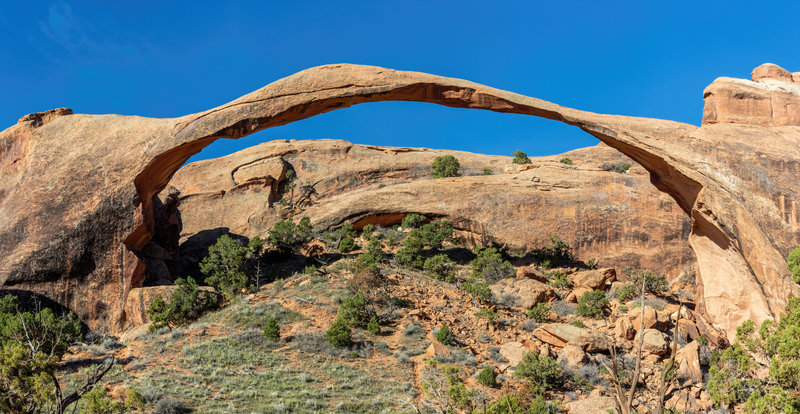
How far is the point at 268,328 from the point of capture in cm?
1756

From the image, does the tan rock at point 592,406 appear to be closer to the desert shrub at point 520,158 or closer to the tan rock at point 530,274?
the tan rock at point 530,274

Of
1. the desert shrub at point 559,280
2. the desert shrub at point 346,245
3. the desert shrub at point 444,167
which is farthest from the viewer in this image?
the desert shrub at point 444,167

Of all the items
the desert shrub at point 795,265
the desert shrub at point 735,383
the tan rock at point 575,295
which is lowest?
the tan rock at point 575,295

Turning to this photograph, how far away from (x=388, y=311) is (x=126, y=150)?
34.8 feet

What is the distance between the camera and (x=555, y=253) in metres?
30.4

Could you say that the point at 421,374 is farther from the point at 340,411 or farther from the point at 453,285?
the point at 453,285

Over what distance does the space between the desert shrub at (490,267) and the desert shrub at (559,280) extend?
198cm

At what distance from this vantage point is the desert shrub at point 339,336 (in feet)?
55.5

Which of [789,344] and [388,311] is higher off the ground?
[789,344]

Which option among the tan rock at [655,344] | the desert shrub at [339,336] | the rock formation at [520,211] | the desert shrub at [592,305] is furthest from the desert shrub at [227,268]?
the tan rock at [655,344]

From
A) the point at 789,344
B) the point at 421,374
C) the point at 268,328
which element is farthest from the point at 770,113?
the point at 268,328

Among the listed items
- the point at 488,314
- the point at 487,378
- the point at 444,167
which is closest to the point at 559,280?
the point at 488,314

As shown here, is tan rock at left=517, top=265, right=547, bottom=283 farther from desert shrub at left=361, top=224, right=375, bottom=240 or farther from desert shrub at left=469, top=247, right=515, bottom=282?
desert shrub at left=361, top=224, right=375, bottom=240

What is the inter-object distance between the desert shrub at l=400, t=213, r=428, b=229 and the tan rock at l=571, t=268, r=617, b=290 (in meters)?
9.02
